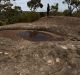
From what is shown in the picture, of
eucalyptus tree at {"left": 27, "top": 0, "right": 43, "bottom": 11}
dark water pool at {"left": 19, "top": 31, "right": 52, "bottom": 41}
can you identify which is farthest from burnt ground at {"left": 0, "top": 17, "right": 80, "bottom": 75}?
eucalyptus tree at {"left": 27, "top": 0, "right": 43, "bottom": 11}

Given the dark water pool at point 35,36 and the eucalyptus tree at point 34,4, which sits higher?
the dark water pool at point 35,36

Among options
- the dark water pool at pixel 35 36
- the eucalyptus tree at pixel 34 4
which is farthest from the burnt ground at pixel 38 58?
the eucalyptus tree at pixel 34 4

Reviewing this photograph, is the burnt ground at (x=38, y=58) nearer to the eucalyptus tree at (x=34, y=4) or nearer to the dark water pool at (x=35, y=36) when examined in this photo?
the dark water pool at (x=35, y=36)

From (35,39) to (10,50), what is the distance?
4.66 feet

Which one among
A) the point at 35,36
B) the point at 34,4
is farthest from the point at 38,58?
the point at 34,4

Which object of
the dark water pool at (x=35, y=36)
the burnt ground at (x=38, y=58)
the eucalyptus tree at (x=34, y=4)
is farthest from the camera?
the eucalyptus tree at (x=34, y=4)

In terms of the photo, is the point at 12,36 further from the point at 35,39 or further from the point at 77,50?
the point at 77,50

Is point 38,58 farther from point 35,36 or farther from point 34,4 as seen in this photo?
point 34,4

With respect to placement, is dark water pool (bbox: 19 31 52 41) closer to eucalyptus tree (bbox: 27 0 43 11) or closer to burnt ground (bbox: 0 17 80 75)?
burnt ground (bbox: 0 17 80 75)

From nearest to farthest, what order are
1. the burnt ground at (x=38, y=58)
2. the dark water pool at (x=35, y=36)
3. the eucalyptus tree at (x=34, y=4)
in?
the burnt ground at (x=38, y=58) → the dark water pool at (x=35, y=36) → the eucalyptus tree at (x=34, y=4)

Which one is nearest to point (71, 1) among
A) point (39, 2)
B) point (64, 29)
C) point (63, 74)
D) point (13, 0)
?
point (39, 2)

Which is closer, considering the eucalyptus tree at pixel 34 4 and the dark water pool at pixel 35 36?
the dark water pool at pixel 35 36

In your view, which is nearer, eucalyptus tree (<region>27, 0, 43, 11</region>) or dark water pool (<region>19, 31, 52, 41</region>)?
dark water pool (<region>19, 31, 52, 41</region>)

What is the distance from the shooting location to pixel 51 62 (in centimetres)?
515
